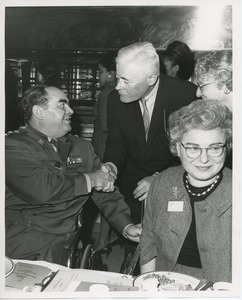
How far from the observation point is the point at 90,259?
171cm

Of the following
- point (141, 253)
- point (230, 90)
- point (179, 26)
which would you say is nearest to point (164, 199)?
point (141, 253)

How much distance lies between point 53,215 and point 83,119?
889 millimetres

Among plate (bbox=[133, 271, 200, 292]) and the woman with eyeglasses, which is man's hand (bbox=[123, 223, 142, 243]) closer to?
the woman with eyeglasses

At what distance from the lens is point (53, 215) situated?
188 centimetres

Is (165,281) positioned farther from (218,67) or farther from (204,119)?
(218,67)

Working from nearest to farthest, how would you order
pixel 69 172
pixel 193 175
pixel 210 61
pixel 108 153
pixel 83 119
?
pixel 193 175 → pixel 210 61 → pixel 69 172 → pixel 108 153 → pixel 83 119

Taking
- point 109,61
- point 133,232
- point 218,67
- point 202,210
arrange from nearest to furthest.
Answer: point 202,210 < point 218,67 < point 133,232 < point 109,61

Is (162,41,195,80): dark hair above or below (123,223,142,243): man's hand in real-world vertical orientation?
above

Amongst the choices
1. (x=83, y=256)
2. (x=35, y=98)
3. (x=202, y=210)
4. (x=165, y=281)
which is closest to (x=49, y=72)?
(x=35, y=98)

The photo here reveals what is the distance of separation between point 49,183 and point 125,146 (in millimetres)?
522

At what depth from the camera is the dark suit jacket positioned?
2018 millimetres

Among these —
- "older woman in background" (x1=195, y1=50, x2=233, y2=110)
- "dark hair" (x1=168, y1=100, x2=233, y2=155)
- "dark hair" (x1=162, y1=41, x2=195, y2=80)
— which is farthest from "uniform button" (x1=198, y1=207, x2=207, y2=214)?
"dark hair" (x1=162, y1=41, x2=195, y2=80)

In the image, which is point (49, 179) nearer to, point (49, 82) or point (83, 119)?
point (49, 82)

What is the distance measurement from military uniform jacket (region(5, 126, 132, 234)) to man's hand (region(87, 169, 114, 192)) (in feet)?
0.15
